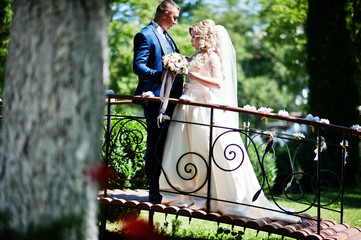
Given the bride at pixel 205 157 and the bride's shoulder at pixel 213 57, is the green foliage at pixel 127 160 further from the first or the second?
the bride's shoulder at pixel 213 57

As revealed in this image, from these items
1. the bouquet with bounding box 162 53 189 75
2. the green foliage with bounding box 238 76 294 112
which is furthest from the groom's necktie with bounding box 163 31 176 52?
the green foliage with bounding box 238 76 294 112

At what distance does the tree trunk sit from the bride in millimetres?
2336

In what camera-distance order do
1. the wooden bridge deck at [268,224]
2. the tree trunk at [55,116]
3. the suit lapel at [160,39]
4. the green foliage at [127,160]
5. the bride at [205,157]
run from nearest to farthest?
1. the tree trunk at [55,116]
2. the wooden bridge deck at [268,224]
3. the bride at [205,157]
4. the suit lapel at [160,39]
5. the green foliage at [127,160]

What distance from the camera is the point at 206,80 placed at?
492 centimetres

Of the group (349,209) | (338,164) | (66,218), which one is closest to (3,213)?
(66,218)

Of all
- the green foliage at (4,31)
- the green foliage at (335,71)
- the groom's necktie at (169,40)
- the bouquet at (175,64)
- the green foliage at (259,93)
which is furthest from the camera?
the green foliage at (259,93)

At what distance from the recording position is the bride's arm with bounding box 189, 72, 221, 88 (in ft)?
16.1

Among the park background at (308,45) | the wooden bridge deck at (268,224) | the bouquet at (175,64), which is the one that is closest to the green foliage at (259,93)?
the park background at (308,45)

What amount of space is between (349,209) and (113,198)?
17.4ft

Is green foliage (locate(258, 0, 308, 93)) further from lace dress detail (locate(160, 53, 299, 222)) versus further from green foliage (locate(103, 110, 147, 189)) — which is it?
lace dress detail (locate(160, 53, 299, 222))

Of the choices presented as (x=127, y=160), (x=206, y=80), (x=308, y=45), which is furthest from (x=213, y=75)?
(x=308, y=45)

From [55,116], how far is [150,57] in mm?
2768

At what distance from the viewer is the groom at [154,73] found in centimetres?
491

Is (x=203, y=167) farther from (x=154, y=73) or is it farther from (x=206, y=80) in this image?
(x=154, y=73)
